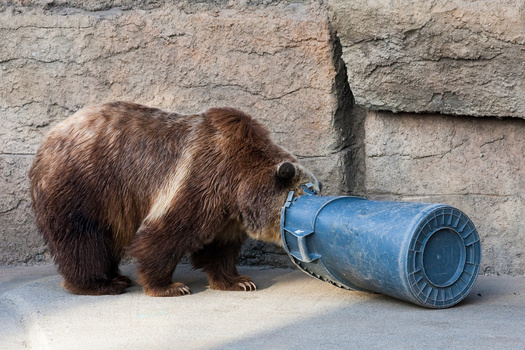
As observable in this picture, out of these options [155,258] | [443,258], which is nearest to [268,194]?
[155,258]

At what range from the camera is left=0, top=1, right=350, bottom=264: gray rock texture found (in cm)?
490

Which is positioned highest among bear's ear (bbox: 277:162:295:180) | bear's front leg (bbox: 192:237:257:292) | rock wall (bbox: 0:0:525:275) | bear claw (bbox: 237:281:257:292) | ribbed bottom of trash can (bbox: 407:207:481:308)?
rock wall (bbox: 0:0:525:275)

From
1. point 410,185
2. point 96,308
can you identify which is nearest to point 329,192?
point 410,185

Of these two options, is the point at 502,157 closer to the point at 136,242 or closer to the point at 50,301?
the point at 136,242

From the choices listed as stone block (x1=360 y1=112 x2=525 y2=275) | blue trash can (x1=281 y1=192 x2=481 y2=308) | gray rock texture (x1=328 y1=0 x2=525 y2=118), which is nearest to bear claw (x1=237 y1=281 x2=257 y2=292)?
blue trash can (x1=281 y1=192 x2=481 y2=308)

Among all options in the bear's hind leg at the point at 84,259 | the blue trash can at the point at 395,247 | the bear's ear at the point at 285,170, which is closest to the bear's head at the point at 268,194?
the bear's ear at the point at 285,170

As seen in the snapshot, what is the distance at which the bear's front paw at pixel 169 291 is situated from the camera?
174 inches

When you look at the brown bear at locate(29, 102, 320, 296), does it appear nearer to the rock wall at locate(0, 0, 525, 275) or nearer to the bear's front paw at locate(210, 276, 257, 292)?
the bear's front paw at locate(210, 276, 257, 292)

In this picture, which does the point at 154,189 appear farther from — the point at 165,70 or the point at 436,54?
the point at 436,54

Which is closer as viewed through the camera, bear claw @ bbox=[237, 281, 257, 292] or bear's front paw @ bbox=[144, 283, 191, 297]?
bear's front paw @ bbox=[144, 283, 191, 297]

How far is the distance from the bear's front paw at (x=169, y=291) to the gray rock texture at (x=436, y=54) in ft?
5.54

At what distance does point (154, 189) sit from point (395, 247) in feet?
5.27

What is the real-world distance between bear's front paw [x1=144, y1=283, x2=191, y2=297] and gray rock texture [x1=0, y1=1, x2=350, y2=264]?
90 centimetres

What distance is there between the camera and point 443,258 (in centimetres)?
375
